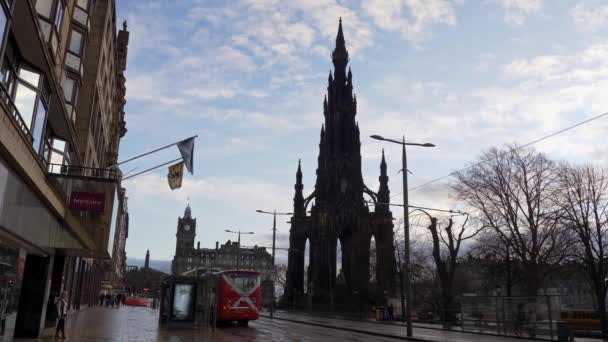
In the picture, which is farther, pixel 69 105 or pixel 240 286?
pixel 240 286

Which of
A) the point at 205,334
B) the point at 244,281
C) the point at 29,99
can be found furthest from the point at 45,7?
the point at 244,281

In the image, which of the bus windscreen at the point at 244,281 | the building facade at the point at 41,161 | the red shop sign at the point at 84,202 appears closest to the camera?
the building facade at the point at 41,161

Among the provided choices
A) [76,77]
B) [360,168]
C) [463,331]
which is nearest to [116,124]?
[76,77]

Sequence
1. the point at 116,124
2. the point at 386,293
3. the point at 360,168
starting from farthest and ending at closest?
the point at 360,168
the point at 386,293
the point at 116,124

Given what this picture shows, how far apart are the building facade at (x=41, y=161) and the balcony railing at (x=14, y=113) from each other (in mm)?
27

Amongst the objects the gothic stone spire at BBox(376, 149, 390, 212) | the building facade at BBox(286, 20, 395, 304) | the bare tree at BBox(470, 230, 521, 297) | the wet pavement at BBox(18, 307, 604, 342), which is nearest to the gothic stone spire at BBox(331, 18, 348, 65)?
the building facade at BBox(286, 20, 395, 304)

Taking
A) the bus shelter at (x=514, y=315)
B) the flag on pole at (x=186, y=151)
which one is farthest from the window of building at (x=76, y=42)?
the bus shelter at (x=514, y=315)

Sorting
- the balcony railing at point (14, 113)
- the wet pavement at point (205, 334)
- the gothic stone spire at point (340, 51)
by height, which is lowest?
the wet pavement at point (205, 334)

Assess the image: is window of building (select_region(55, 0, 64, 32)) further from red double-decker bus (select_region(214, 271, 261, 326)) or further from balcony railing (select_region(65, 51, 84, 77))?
red double-decker bus (select_region(214, 271, 261, 326))

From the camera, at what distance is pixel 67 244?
19250 millimetres

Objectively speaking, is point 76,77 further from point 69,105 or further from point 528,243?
point 528,243

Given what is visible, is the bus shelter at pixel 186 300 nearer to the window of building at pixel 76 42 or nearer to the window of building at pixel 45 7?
the window of building at pixel 76 42

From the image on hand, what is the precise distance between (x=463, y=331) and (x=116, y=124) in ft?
124

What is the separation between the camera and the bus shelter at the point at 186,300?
26625mm
